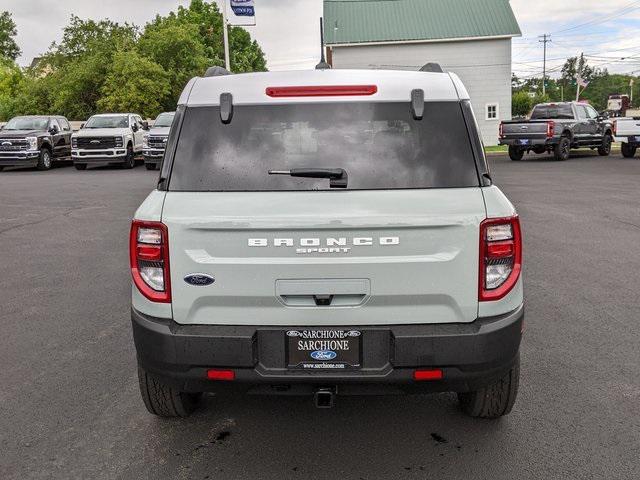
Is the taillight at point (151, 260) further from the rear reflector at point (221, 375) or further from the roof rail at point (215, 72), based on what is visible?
→ the roof rail at point (215, 72)

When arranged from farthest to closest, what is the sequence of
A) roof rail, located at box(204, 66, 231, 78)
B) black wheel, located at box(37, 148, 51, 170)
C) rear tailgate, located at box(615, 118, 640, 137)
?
black wheel, located at box(37, 148, 51, 170), rear tailgate, located at box(615, 118, 640, 137), roof rail, located at box(204, 66, 231, 78)

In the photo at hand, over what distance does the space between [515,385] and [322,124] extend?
1747mm

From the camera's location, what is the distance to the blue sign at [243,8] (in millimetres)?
29719

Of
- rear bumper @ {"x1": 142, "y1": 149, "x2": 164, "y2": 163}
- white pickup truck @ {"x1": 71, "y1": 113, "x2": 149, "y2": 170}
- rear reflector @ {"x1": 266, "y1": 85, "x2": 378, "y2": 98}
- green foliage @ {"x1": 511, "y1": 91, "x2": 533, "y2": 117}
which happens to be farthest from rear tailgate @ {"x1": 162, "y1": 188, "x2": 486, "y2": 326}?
green foliage @ {"x1": 511, "y1": 91, "x2": 533, "y2": 117}

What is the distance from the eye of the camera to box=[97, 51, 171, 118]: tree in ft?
137

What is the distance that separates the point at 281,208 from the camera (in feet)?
10.8

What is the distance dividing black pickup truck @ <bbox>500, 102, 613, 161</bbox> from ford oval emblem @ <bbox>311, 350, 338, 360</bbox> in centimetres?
2387

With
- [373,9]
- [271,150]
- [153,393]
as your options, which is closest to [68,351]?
[153,393]

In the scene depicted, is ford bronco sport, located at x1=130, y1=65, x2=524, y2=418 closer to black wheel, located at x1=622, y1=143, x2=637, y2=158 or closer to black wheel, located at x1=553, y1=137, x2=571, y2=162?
black wheel, located at x1=553, y1=137, x2=571, y2=162

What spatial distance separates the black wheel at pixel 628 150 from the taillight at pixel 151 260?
2621cm

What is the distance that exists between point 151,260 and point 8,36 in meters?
103

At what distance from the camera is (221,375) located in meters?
3.36

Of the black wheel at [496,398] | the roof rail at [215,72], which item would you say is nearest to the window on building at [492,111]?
the roof rail at [215,72]

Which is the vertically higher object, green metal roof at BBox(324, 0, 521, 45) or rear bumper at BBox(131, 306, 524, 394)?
green metal roof at BBox(324, 0, 521, 45)
